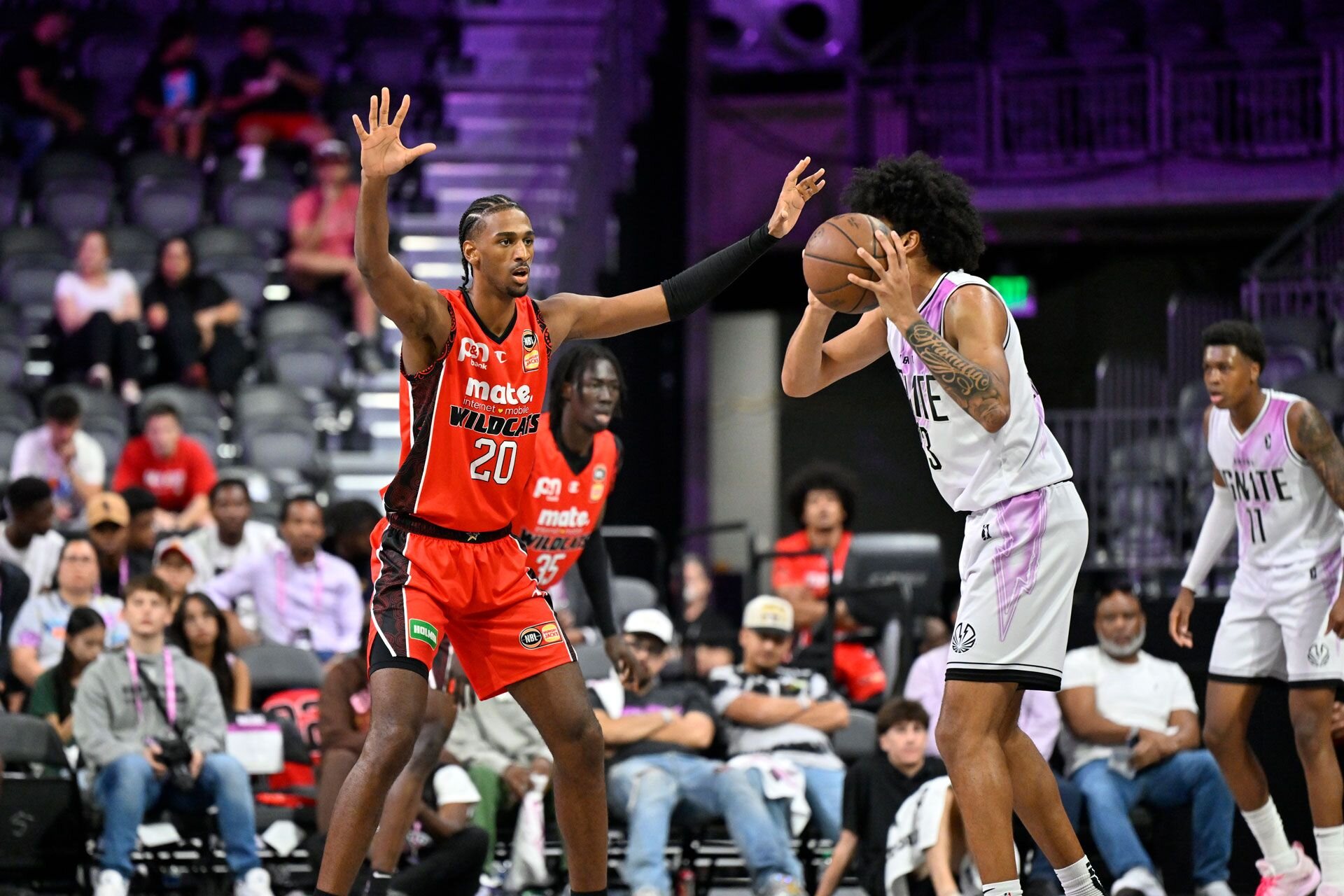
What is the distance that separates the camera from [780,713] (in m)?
8.91

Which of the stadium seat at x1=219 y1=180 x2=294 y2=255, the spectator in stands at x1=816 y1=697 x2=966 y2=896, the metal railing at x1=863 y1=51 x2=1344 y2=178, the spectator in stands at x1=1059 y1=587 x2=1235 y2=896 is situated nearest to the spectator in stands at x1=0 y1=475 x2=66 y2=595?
the spectator in stands at x1=816 y1=697 x2=966 y2=896

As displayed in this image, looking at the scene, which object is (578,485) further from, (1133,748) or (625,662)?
(1133,748)

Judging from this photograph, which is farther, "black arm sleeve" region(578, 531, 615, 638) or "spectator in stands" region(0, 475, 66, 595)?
"spectator in stands" region(0, 475, 66, 595)

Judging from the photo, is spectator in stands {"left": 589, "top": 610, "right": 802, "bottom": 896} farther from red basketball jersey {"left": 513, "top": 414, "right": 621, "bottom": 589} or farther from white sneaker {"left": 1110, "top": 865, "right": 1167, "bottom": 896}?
white sneaker {"left": 1110, "top": 865, "right": 1167, "bottom": 896}

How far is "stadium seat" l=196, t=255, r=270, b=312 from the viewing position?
14.0m

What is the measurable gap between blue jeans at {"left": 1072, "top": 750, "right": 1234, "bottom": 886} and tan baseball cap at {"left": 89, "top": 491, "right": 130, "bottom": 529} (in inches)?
211

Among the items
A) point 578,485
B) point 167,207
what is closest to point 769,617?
point 578,485

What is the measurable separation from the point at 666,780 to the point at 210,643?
246cm

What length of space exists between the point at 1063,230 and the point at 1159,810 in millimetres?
8901

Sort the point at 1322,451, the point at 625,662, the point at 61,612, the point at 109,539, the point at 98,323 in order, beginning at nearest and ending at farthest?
the point at 625,662, the point at 1322,451, the point at 61,612, the point at 109,539, the point at 98,323

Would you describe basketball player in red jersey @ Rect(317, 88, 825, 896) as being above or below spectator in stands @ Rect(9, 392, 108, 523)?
below

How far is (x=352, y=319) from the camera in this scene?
564 inches

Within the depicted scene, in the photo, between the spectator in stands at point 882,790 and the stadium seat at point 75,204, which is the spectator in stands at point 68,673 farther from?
the stadium seat at point 75,204

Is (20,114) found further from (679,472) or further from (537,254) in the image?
(679,472)
